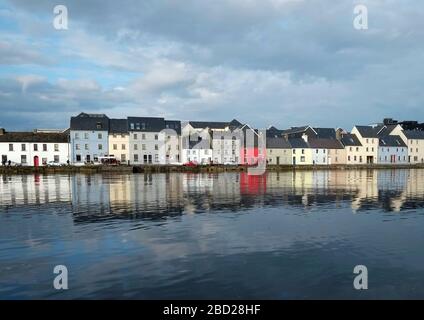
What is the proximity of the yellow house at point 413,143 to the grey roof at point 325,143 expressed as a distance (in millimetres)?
27729

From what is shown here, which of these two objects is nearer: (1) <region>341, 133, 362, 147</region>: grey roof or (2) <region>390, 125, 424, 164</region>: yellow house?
(1) <region>341, 133, 362, 147</region>: grey roof

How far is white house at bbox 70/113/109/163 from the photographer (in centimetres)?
9719

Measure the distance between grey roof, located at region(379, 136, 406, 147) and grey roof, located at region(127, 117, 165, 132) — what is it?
254ft

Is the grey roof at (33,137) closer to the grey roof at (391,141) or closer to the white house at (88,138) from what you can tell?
the white house at (88,138)

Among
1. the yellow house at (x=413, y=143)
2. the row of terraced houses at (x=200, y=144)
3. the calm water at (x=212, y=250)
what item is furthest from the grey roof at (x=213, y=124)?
the calm water at (x=212, y=250)

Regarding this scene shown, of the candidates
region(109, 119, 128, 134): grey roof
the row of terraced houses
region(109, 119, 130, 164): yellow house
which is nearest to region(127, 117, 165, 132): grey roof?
the row of terraced houses

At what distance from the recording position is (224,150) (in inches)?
4417

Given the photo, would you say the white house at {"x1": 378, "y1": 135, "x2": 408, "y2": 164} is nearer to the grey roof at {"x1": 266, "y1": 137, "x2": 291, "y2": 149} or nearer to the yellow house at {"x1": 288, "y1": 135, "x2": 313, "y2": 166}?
the yellow house at {"x1": 288, "y1": 135, "x2": 313, "y2": 166}

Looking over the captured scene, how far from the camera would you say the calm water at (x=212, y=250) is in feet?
36.8

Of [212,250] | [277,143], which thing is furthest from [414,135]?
[212,250]

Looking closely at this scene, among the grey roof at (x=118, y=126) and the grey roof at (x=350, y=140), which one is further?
the grey roof at (x=350, y=140)

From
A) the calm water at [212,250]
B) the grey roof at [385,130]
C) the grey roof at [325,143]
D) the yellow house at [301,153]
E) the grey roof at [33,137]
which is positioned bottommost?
the calm water at [212,250]

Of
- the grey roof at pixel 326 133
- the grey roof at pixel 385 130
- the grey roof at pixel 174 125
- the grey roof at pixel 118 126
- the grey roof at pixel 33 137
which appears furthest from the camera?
the grey roof at pixel 385 130
